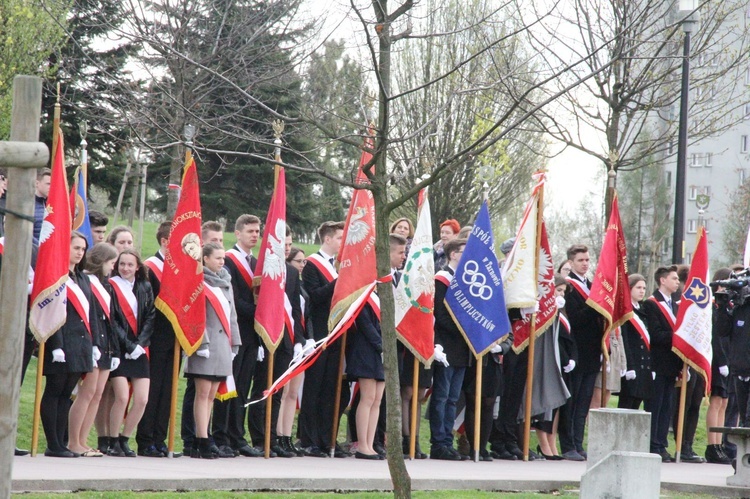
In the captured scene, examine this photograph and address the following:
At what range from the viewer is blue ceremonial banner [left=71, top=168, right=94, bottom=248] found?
479 inches

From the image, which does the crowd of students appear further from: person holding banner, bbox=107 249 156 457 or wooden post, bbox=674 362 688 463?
wooden post, bbox=674 362 688 463

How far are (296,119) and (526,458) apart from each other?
646 cm

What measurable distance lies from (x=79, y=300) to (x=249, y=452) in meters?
2.49

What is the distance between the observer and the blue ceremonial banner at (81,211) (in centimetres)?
1216

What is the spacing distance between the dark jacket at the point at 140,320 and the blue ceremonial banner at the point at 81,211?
1.25 meters

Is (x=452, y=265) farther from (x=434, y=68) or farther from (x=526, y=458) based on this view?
(x=434, y=68)

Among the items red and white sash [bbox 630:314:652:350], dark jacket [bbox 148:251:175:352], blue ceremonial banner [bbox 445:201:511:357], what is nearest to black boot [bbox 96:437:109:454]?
dark jacket [bbox 148:251:175:352]

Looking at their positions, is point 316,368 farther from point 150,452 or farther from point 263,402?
point 150,452

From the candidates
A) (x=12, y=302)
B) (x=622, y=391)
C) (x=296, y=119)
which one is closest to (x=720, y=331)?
(x=622, y=391)

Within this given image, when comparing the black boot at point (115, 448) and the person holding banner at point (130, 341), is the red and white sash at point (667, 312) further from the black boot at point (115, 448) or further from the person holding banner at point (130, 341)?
the black boot at point (115, 448)

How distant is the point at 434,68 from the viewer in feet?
90.2

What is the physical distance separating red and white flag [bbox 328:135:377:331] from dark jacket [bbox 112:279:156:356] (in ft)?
6.35

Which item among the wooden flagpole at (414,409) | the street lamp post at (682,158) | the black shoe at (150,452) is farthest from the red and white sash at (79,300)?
the street lamp post at (682,158)

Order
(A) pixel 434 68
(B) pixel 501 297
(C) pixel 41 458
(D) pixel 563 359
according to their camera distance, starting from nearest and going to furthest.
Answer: (C) pixel 41 458 → (B) pixel 501 297 → (D) pixel 563 359 → (A) pixel 434 68
